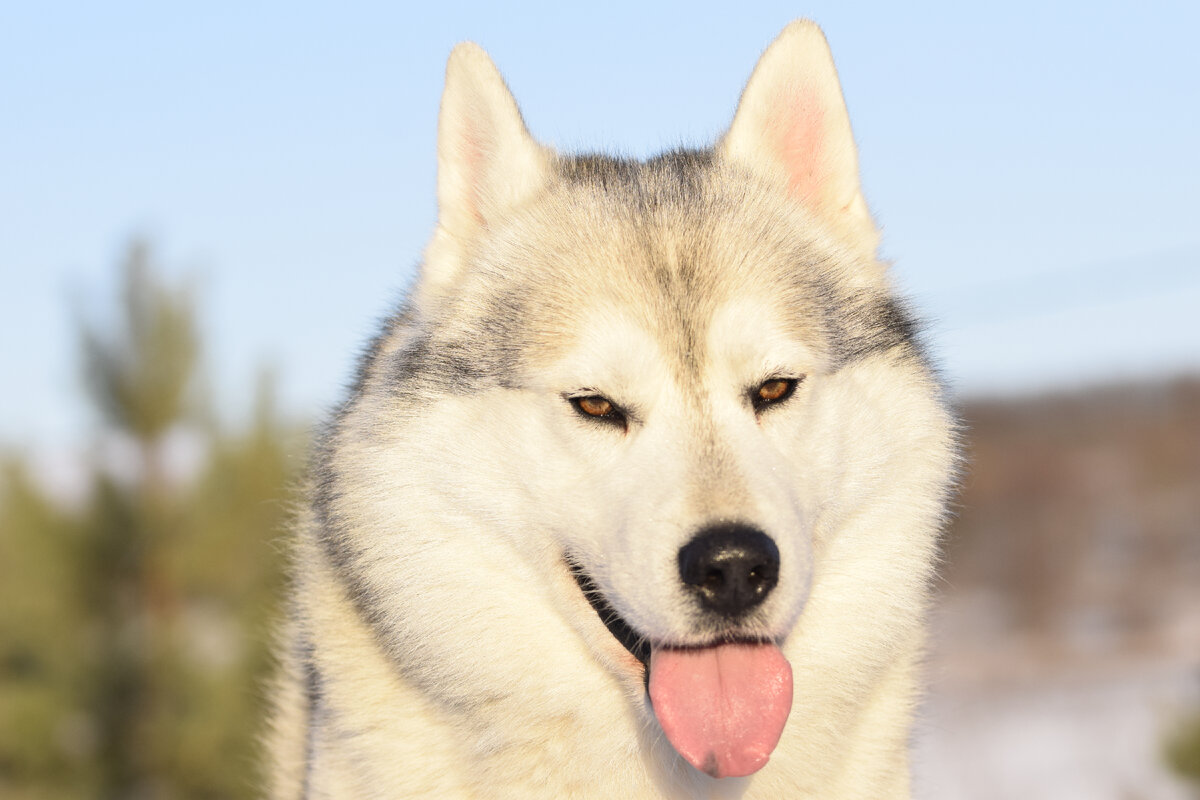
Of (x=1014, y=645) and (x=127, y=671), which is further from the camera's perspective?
(x=1014, y=645)

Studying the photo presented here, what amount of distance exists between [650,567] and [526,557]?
1.69ft

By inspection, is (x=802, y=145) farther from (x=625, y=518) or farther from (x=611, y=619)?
(x=611, y=619)

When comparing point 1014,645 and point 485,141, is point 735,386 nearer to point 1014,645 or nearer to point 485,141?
point 485,141

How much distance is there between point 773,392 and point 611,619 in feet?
2.72

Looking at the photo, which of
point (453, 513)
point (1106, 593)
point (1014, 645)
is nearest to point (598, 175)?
point (453, 513)

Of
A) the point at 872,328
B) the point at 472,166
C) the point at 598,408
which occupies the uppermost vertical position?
the point at 472,166

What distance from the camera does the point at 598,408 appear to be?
3412 mm

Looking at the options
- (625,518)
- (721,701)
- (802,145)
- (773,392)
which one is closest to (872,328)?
(773,392)

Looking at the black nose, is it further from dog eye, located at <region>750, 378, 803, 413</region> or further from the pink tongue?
dog eye, located at <region>750, 378, 803, 413</region>

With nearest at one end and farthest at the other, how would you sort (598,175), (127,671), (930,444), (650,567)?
(650,567)
(930,444)
(598,175)
(127,671)

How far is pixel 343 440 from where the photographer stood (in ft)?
12.5

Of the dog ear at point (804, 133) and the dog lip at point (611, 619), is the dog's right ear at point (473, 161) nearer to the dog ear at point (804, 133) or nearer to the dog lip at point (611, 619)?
the dog ear at point (804, 133)

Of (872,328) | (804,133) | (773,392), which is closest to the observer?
(773,392)

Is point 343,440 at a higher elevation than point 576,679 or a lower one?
higher
